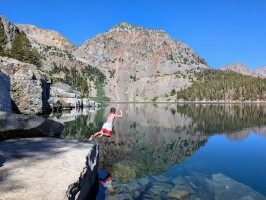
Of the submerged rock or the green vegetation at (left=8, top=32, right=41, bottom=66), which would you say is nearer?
the submerged rock

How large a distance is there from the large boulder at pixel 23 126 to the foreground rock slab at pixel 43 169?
0.62 meters

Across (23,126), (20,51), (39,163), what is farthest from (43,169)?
(20,51)

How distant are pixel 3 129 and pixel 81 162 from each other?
5.76m

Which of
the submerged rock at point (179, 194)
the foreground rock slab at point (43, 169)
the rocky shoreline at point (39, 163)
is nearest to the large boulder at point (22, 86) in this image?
the rocky shoreline at point (39, 163)

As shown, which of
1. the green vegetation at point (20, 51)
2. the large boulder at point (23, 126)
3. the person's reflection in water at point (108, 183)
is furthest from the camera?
the green vegetation at point (20, 51)

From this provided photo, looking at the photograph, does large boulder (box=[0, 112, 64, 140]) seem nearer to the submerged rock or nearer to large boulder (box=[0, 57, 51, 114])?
the submerged rock

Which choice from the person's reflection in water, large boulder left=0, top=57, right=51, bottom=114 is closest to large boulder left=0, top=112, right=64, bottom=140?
the person's reflection in water

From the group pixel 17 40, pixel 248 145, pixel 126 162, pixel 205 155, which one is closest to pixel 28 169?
pixel 126 162

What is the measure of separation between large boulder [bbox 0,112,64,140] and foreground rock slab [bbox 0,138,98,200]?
618 mm

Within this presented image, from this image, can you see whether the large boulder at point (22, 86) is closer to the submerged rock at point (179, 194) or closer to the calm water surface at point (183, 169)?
the calm water surface at point (183, 169)

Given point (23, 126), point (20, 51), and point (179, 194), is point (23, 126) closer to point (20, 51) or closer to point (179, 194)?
point (179, 194)

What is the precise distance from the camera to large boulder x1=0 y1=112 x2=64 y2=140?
14539mm

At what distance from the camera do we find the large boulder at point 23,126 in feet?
47.7

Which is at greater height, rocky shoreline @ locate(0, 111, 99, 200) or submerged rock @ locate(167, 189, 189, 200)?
rocky shoreline @ locate(0, 111, 99, 200)
